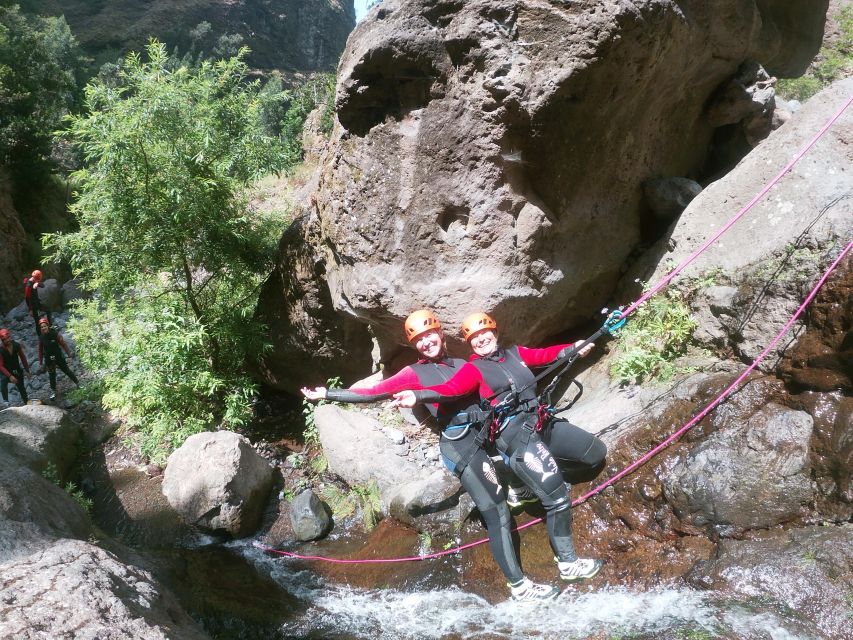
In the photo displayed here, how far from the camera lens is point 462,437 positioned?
4.29m

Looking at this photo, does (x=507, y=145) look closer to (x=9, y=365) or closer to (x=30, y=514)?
(x=30, y=514)

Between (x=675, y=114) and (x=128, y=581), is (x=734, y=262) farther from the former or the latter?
(x=128, y=581)

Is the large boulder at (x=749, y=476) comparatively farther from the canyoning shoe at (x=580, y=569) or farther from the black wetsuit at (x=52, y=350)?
the black wetsuit at (x=52, y=350)

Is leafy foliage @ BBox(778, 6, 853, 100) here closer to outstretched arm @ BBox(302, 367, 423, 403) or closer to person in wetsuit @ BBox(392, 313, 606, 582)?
person in wetsuit @ BBox(392, 313, 606, 582)

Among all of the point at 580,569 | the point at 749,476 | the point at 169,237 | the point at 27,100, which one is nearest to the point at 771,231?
the point at 749,476

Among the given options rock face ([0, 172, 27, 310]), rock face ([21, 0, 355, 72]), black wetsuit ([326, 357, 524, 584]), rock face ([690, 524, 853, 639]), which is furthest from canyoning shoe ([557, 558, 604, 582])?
rock face ([21, 0, 355, 72])

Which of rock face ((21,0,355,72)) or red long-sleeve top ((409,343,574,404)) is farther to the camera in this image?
rock face ((21,0,355,72))

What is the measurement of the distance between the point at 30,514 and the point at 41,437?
448 centimetres

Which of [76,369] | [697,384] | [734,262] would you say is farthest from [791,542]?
[76,369]

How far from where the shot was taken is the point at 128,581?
3.34 m

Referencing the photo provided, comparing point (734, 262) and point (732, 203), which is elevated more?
point (732, 203)

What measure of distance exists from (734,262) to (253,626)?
5345 millimetres

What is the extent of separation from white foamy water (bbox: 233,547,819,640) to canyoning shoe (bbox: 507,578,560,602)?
6 centimetres

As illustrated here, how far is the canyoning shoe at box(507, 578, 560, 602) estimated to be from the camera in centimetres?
389
